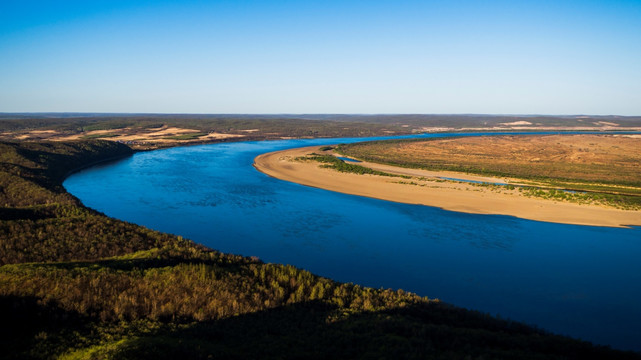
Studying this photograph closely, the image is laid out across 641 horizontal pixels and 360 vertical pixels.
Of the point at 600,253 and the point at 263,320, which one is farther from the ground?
the point at 263,320

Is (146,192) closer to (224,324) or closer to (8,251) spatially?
(8,251)

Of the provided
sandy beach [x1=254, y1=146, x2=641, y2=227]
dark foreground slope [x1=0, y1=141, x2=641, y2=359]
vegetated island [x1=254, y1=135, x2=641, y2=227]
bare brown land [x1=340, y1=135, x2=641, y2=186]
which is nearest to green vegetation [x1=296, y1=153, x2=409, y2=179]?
vegetated island [x1=254, y1=135, x2=641, y2=227]

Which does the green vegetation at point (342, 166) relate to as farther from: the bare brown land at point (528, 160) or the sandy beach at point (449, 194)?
the bare brown land at point (528, 160)

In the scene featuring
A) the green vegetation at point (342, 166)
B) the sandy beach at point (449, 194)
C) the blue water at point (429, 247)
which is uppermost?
the green vegetation at point (342, 166)

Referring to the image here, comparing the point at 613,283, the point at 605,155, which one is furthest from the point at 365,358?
the point at 605,155

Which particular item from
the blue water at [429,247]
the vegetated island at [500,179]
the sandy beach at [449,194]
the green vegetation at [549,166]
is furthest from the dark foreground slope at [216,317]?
the green vegetation at [549,166]

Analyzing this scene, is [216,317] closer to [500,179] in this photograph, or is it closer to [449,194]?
[449,194]
